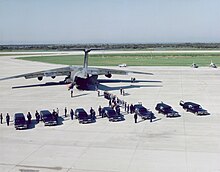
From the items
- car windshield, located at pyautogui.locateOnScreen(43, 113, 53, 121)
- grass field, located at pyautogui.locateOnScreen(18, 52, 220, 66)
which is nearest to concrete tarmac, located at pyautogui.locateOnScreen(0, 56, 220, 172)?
car windshield, located at pyautogui.locateOnScreen(43, 113, 53, 121)

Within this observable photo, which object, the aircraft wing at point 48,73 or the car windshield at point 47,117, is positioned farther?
the aircraft wing at point 48,73

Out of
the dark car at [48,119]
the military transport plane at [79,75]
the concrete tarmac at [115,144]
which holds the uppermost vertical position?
the military transport plane at [79,75]

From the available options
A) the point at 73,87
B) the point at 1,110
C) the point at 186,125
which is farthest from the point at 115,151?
the point at 73,87

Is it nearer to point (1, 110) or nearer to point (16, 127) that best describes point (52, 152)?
point (16, 127)

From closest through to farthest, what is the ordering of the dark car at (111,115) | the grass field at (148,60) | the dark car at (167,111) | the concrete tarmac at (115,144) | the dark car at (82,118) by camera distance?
the concrete tarmac at (115,144) < the dark car at (82,118) < the dark car at (111,115) < the dark car at (167,111) < the grass field at (148,60)

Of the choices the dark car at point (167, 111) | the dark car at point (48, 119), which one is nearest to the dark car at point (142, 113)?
the dark car at point (167, 111)

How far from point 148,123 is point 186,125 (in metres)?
3.71

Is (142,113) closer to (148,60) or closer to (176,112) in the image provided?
(176,112)

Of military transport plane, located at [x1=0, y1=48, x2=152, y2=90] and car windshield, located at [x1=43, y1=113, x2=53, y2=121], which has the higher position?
military transport plane, located at [x1=0, y1=48, x2=152, y2=90]

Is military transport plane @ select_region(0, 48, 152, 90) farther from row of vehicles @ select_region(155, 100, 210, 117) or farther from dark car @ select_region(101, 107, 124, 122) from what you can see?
row of vehicles @ select_region(155, 100, 210, 117)

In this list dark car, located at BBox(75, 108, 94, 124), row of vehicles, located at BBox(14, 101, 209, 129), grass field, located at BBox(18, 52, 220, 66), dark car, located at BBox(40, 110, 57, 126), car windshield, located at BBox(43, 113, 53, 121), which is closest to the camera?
row of vehicles, located at BBox(14, 101, 209, 129)

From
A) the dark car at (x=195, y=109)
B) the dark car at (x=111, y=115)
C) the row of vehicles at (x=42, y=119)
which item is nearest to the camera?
the row of vehicles at (x=42, y=119)

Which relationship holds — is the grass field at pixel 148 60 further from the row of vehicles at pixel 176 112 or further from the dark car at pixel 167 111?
the dark car at pixel 167 111

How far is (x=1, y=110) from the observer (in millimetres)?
38469
